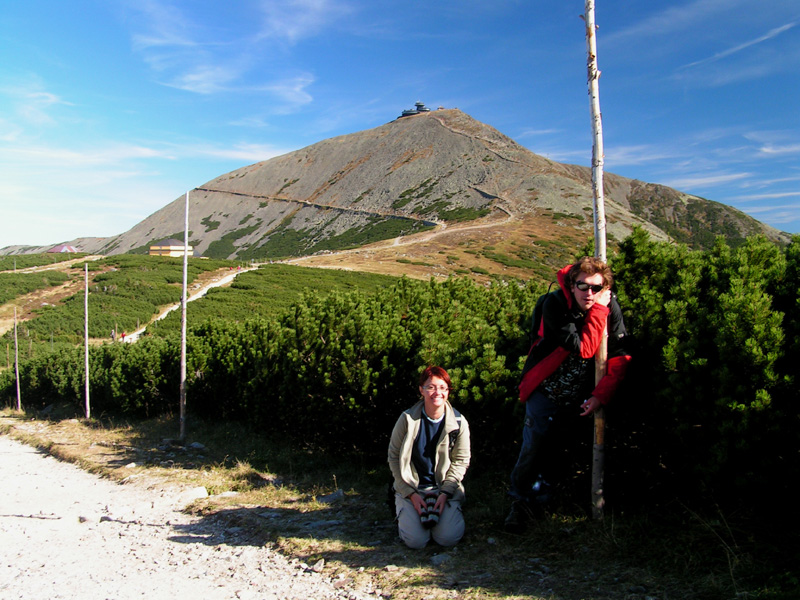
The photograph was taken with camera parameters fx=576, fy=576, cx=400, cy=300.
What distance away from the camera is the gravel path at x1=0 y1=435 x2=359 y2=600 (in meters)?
3.49

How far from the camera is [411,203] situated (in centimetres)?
9931

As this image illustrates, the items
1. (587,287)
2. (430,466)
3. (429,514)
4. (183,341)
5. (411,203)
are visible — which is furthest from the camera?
(411,203)

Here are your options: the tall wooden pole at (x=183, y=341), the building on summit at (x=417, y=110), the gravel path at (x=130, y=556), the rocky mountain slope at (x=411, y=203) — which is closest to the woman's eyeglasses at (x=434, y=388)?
the gravel path at (x=130, y=556)

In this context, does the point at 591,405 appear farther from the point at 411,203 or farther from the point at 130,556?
the point at 411,203

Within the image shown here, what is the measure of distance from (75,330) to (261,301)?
10435 mm

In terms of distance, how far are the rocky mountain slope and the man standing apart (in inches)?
2087

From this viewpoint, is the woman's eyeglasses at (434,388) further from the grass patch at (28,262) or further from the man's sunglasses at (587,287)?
the grass patch at (28,262)

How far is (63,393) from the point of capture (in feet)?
58.0

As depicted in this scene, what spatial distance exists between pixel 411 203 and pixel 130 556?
9696 centimetres

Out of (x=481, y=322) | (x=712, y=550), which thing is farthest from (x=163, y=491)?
(x=712, y=550)

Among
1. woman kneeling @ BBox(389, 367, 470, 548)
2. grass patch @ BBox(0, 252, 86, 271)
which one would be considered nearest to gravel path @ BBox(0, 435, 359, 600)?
woman kneeling @ BBox(389, 367, 470, 548)

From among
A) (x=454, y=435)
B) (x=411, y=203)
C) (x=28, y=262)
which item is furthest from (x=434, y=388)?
(x=411, y=203)

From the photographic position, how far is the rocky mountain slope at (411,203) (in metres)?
74.8

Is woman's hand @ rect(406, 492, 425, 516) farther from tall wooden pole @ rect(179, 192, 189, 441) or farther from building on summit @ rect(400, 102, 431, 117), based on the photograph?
building on summit @ rect(400, 102, 431, 117)
